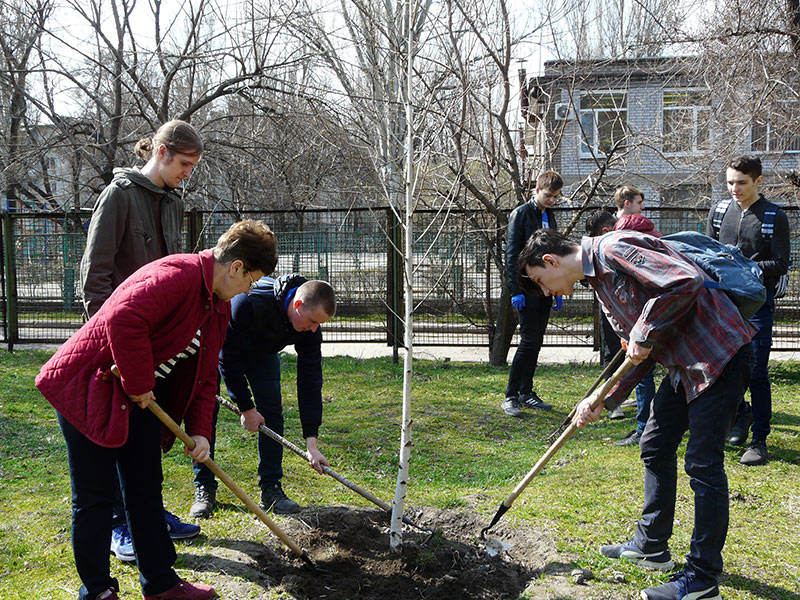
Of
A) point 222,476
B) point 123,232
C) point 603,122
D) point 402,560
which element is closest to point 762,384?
point 402,560

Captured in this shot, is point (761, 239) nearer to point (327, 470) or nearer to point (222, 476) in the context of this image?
point (327, 470)

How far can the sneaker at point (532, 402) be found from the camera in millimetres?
6254

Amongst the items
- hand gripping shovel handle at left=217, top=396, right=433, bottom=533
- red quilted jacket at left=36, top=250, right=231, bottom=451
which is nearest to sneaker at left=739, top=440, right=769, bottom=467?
hand gripping shovel handle at left=217, top=396, right=433, bottom=533

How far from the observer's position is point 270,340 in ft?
12.1

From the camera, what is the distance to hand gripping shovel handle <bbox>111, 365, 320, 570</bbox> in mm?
2687

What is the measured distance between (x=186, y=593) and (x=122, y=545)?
60 centimetres

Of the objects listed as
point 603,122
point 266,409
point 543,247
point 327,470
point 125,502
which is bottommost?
point 327,470

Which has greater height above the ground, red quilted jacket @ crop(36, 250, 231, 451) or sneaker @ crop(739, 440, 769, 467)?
red quilted jacket @ crop(36, 250, 231, 451)

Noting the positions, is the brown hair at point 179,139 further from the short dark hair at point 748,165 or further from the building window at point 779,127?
the building window at point 779,127

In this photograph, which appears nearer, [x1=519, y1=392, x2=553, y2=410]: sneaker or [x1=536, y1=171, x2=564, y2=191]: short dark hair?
[x1=536, y1=171, x2=564, y2=191]: short dark hair

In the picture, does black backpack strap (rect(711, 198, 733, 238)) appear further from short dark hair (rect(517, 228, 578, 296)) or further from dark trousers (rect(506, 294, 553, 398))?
short dark hair (rect(517, 228, 578, 296))

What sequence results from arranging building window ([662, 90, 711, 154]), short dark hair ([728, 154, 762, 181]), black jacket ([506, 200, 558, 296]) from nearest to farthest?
short dark hair ([728, 154, 762, 181]), black jacket ([506, 200, 558, 296]), building window ([662, 90, 711, 154])

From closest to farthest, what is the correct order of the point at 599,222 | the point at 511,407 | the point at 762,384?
1. the point at 762,384
2. the point at 599,222
3. the point at 511,407

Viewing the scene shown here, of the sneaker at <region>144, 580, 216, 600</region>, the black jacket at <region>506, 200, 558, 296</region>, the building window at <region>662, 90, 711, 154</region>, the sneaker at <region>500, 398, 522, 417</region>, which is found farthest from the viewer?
the building window at <region>662, 90, 711, 154</region>
